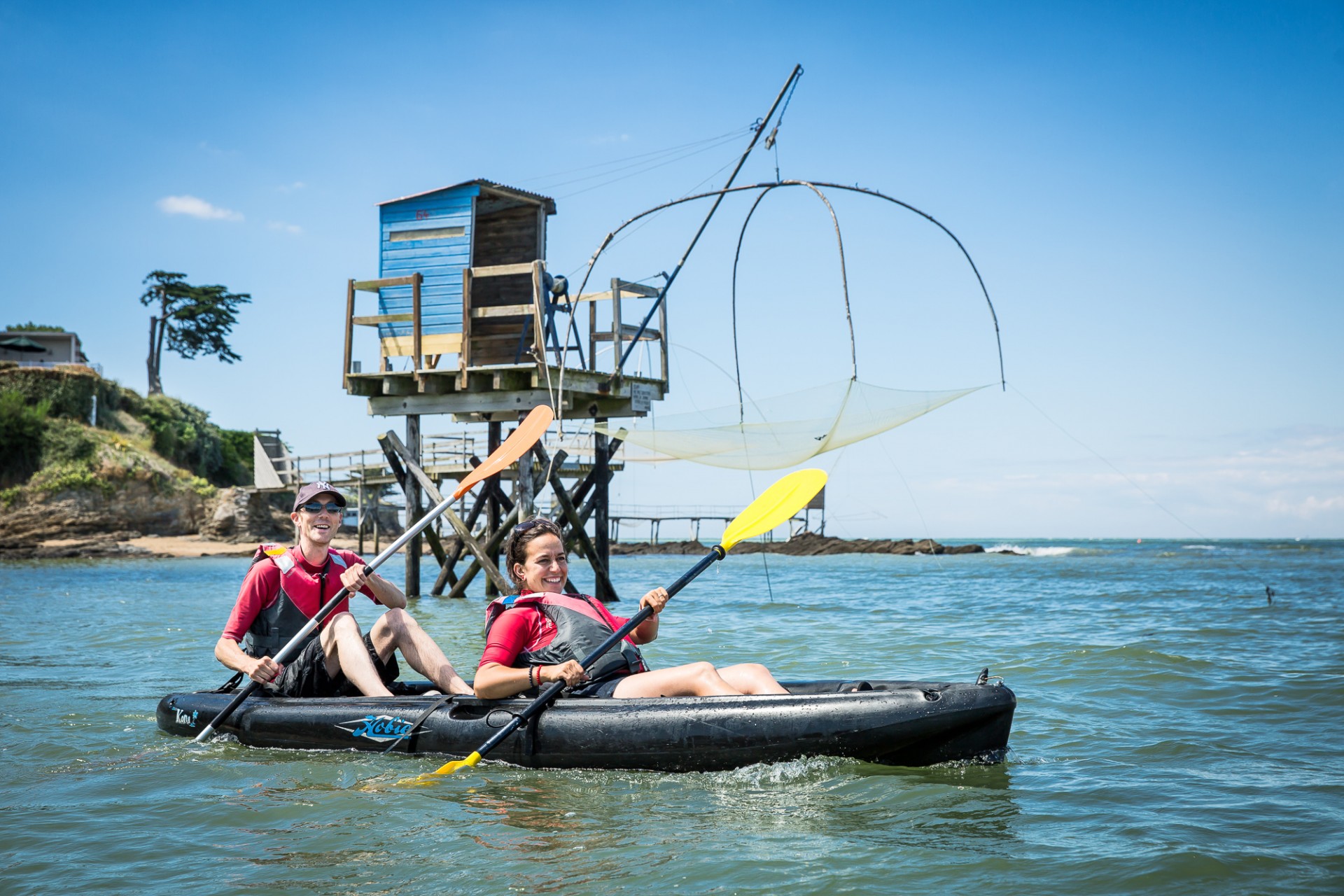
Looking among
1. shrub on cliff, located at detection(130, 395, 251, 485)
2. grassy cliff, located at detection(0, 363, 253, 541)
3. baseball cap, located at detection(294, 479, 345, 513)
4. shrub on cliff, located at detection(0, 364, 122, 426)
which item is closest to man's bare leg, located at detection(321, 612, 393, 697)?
baseball cap, located at detection(294, 479, 345, 513)

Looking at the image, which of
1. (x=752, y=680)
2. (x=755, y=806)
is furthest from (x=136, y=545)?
A: (x=755, y=806)

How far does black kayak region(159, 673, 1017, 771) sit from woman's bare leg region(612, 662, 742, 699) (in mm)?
70

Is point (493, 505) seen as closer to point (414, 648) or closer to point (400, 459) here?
point (400, 459)

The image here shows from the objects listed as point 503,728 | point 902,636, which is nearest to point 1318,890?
point 503,728

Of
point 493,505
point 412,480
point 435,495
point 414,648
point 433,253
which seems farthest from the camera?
point 493,505

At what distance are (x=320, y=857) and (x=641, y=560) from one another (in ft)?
114

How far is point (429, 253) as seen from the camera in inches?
512

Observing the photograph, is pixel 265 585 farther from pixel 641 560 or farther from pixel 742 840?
pixel 641 560

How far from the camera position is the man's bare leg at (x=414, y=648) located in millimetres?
5363

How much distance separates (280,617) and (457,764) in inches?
59.4

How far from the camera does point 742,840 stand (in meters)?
3.92

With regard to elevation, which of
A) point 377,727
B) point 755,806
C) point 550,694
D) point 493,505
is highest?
point 493,505

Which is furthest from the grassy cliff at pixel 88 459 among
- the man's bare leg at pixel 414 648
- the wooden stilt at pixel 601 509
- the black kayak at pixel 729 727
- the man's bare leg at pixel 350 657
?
the black kayak at pixel 729 727

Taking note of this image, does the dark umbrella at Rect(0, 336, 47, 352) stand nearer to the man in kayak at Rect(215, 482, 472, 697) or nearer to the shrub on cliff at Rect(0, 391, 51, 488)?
the shrub on cliff at Rect(0, 391, 51, 488)
